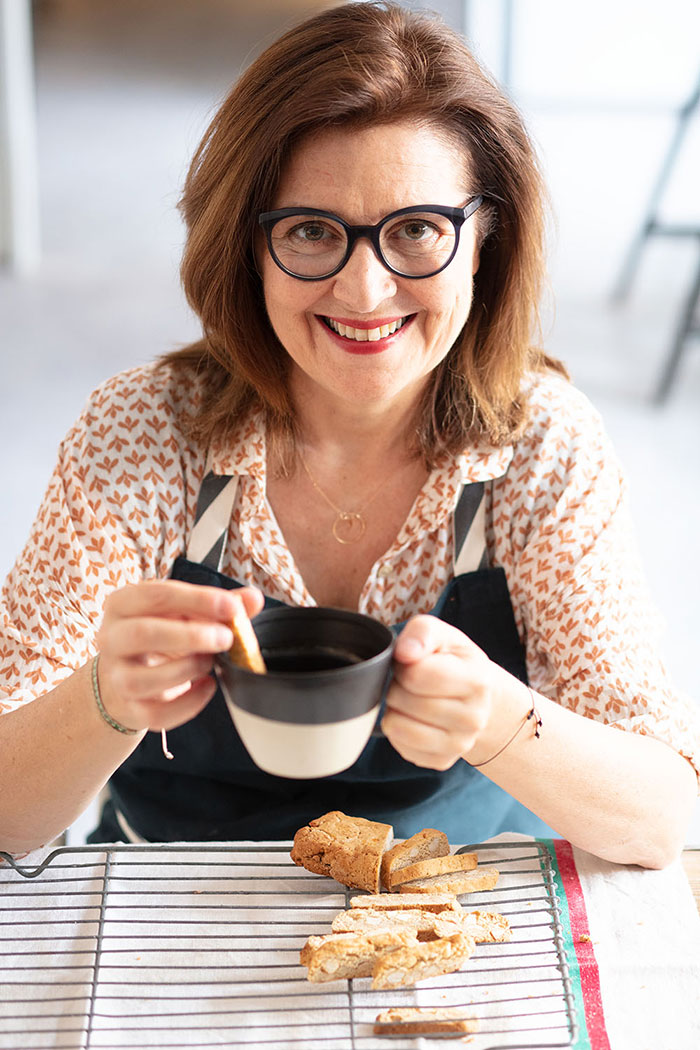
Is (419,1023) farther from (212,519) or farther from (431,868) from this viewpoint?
(212,519)

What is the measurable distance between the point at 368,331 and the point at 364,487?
27cm

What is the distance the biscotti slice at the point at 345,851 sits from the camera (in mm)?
1113

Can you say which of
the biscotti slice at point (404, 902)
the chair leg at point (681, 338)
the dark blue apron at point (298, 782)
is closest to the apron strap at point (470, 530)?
the dark blue apron at point (298, 782)

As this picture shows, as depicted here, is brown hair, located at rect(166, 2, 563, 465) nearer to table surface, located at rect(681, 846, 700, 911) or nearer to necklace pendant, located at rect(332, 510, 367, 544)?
necklace pendant, located at rect(332, 510, 367, 544)

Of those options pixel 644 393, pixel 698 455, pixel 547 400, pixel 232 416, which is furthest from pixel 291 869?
pixel 644 393

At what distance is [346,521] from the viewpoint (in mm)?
1502

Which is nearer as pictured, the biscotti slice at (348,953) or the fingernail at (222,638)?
the fingernail at (222,638)

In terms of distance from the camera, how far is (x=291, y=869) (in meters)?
1.16

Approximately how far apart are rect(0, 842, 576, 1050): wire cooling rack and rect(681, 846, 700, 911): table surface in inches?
5.8

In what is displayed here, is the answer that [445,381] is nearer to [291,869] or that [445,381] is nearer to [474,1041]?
[291,869]

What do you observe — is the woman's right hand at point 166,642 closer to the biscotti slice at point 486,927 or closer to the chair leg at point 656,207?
the biscotti slice at point 486,927

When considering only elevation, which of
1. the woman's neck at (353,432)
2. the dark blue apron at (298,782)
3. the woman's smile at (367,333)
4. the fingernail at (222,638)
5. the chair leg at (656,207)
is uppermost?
the chair leg at (656,207)

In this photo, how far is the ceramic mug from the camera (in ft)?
2.70

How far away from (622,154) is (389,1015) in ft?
20.9
